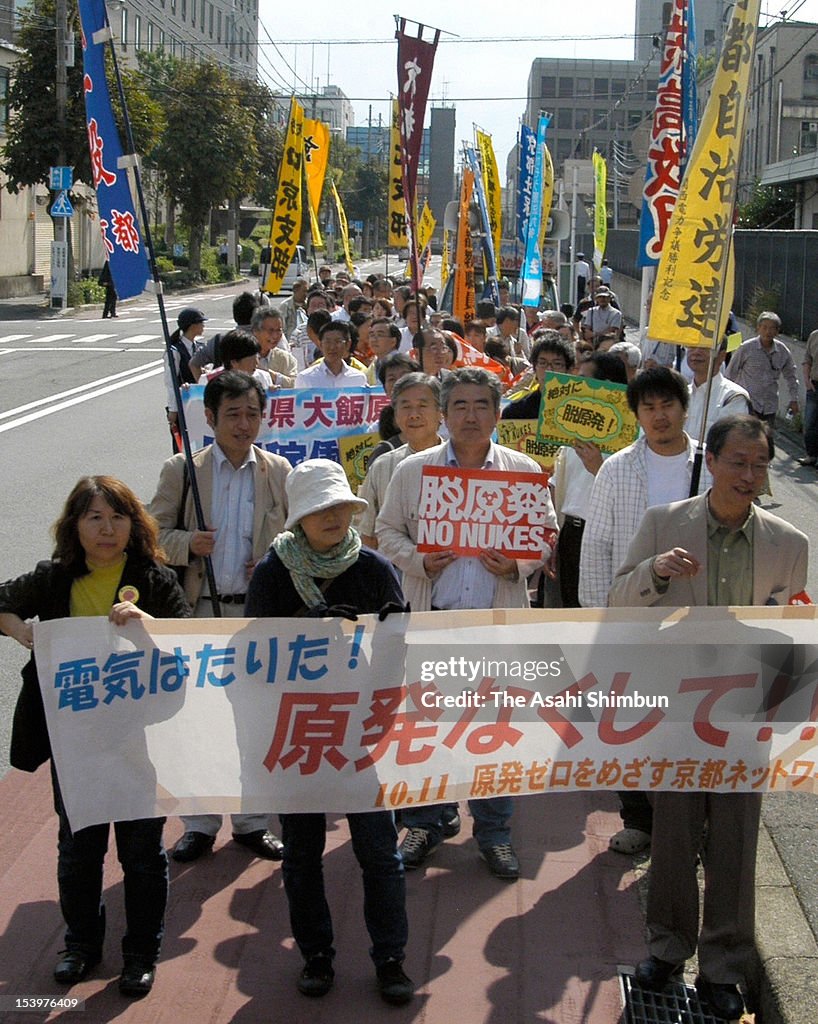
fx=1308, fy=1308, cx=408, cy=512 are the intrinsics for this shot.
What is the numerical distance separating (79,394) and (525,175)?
25.2ft

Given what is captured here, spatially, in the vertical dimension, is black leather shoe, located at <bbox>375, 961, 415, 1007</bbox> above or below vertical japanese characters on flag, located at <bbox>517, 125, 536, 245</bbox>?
below

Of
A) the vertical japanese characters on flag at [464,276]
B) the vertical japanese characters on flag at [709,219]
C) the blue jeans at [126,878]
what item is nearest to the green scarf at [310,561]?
the blue jeans at [126,878]

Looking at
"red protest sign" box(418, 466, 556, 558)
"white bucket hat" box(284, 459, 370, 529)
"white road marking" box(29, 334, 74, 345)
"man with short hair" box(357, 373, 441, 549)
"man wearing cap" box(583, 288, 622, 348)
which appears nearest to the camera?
"white bucket hat" box(284, 459, 370, 529)

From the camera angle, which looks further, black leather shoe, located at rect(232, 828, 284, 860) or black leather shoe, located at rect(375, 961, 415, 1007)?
black leather shoe, located at rect(232, 828, 284, 860)

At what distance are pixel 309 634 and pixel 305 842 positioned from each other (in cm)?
65

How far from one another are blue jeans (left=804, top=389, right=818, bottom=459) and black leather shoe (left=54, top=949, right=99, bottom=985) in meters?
12.4

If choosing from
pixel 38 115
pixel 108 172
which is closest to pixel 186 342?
pixel 108 172

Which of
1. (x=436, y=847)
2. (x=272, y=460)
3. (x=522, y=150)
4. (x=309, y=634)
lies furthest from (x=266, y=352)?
(x=522, y=150)

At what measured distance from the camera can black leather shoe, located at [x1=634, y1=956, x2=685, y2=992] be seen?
407 centimetres

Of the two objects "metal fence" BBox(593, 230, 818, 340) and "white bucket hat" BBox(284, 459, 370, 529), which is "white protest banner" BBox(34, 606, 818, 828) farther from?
"metal fence" BBox(593, 230, 818, 340)

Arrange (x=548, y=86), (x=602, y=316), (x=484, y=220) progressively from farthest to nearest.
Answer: (x=548, y=86), (x=602, y=316), (x=484, y=220)

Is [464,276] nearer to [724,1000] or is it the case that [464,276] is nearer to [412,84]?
[412,84]

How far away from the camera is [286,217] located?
508 inches

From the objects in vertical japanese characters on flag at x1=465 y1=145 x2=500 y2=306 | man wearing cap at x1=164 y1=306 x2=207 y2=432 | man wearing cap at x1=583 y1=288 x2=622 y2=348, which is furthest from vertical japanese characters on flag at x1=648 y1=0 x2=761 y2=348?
man wearing cap at x1=583 y1=288 x2=622 y2=348
